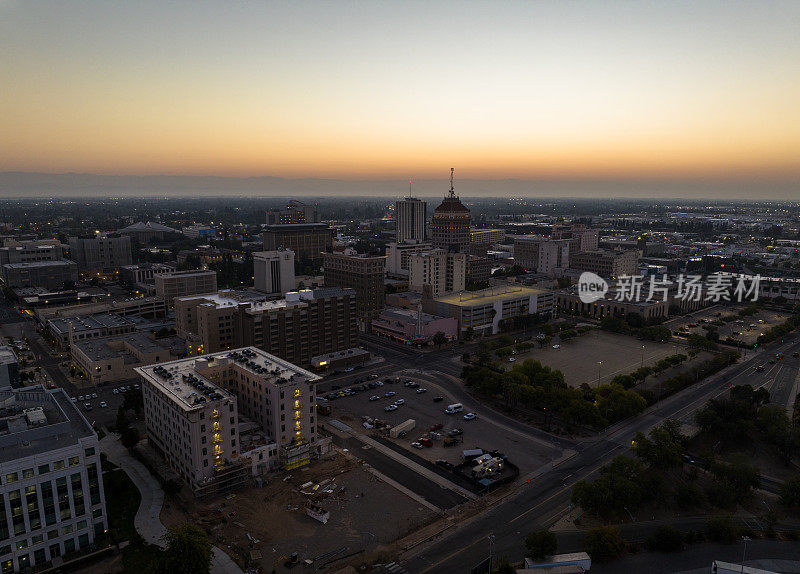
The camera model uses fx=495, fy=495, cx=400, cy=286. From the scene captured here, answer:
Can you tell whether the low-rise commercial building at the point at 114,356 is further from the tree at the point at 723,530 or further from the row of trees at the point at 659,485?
the tree at the point at 723,530

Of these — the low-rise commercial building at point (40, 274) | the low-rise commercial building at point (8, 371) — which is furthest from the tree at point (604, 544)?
the low-rise commercial building at point (40, 274)

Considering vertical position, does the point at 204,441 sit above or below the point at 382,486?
above

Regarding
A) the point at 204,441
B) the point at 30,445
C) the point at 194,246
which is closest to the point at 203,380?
the point at 204,441

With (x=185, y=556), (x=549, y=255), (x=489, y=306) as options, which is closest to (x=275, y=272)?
(x=489, y=306)

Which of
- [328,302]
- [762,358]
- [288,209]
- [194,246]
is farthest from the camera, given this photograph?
[288,209]

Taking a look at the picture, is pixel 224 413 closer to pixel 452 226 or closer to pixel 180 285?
pixel 180 285

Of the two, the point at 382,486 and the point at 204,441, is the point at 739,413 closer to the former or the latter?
the point at 382,486
